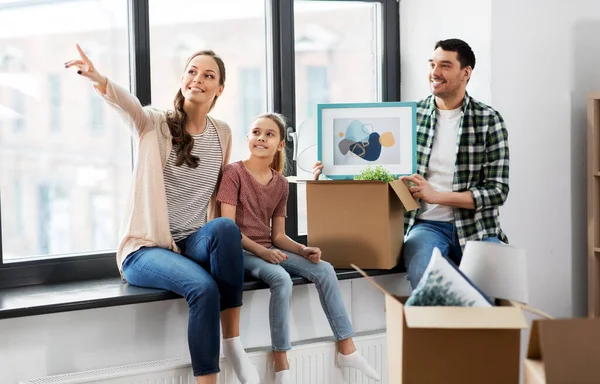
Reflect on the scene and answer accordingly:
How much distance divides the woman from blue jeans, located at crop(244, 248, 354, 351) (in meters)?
0.14

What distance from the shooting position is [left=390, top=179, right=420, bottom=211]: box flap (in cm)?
252

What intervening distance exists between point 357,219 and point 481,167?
1.69 ft

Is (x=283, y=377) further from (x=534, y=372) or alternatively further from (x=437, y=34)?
(x=437, y=34)

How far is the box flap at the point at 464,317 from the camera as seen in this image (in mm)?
1286

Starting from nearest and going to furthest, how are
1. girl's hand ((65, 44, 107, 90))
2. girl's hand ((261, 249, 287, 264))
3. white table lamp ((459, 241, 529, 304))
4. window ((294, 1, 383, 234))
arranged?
white table lamp ((459, 241, 529, 304)) → girl's hand ((65, 44, 107, 90)) → girl's hand ((261, 249, 287, 264)) → window ((294, 1, 383, 234))

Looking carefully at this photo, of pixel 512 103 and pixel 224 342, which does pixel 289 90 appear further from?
pixel 224 342

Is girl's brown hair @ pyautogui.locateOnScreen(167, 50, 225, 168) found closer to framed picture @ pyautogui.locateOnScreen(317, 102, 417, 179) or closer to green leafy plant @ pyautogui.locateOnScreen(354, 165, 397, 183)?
framed picture @ pyautogui.locateOnScreen(317, 102, 417, 179)

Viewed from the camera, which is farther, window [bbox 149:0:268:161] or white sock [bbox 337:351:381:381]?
window [bbox 149:0:268:161]

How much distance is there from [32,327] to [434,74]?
1.63m

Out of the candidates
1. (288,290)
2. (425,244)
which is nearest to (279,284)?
(288,290)

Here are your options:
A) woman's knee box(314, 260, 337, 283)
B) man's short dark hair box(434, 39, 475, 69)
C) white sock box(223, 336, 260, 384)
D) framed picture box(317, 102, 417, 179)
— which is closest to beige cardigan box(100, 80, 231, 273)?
white sock box(223, 336, 260, 384)

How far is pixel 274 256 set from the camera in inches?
100.0

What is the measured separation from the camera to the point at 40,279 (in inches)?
101

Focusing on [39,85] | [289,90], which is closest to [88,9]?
[39,85]
